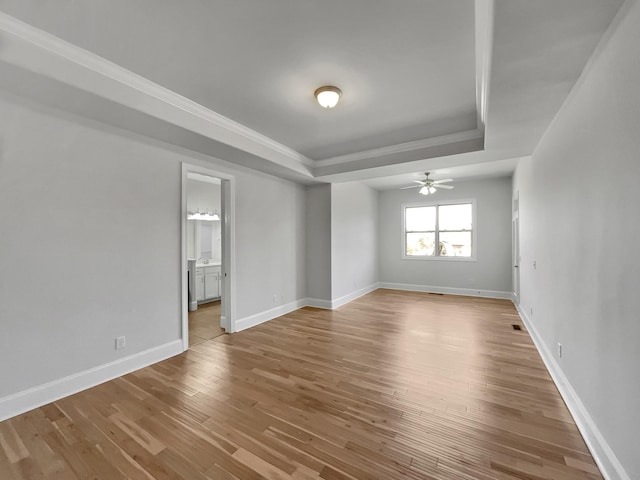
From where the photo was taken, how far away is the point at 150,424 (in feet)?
6.84

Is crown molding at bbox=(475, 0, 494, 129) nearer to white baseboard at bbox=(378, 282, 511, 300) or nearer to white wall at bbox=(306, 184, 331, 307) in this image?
white wall at bbox=(306, 184, 331, 307)

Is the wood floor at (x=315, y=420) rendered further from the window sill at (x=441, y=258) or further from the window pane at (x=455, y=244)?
the window pane at (x=455, y=244)

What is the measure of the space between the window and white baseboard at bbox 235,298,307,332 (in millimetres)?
3484

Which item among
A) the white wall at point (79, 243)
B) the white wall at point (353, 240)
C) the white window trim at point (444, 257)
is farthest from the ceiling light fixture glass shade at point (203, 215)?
the white window trim at point (444, 257)

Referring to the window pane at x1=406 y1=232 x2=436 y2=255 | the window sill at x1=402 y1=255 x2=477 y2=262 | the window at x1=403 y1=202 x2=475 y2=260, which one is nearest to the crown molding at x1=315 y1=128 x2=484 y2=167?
the window at x1=403 y1=202 x2=475 y2=260

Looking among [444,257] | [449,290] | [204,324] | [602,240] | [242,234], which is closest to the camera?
[602,240]

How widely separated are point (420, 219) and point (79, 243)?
6.84 metres

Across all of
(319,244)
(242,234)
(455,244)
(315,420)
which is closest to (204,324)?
(242,234)

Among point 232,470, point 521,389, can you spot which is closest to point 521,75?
point 521,389

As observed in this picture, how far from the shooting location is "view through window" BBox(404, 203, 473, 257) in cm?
676

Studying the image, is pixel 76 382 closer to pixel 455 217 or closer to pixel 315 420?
pixel 315 420

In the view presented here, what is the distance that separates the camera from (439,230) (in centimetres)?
706

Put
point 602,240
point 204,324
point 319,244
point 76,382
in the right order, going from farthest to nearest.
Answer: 1. point 319,244
2. point 204,324
3. point 76,382
4. point 602,240

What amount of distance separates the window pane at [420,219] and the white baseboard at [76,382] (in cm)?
612
